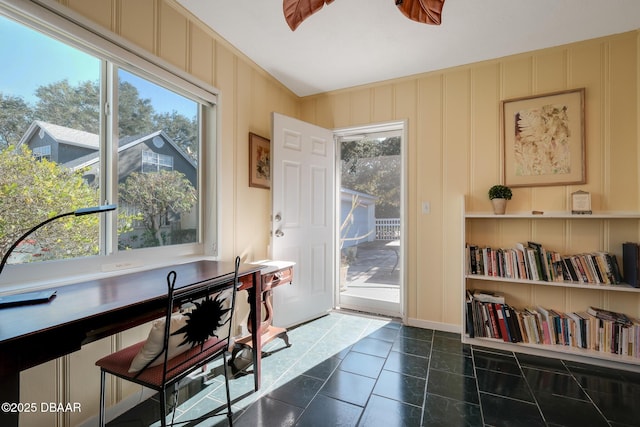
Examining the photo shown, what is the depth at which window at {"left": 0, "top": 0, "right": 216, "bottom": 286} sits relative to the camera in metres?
1.28

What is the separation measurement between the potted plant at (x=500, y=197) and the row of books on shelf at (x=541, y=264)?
1.12 ft

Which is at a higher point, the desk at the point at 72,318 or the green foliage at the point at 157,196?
the green foliage at the point at 157,196

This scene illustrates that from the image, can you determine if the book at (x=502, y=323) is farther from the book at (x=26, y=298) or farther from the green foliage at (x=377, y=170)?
the book at (x=26, y=298)

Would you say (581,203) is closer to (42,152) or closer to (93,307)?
(93,307)

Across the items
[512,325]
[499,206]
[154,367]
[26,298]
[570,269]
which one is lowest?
[512,325]

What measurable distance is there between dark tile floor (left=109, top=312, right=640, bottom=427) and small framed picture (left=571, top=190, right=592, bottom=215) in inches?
Result: 45.7

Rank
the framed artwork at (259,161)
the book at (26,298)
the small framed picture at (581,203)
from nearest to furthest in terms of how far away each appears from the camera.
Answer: the book at (26,298), the small framed picture at (581,203), the framed artwork at (259,161)

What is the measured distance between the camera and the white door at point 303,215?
8.59 feet

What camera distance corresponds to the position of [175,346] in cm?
121

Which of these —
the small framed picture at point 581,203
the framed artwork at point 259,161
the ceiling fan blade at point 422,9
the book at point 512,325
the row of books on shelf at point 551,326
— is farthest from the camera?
the framed artwork at point 259,161

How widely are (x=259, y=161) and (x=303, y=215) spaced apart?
691 mm

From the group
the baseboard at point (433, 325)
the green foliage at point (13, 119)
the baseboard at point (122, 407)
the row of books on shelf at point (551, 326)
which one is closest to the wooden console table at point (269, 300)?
the baseboard at point (122, 407)

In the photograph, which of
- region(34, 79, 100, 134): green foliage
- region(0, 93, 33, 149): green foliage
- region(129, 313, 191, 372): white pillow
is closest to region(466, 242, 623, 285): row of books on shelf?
region(129, 313, 191, 372): white pillow

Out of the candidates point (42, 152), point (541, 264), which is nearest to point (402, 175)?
point (541, 264)
